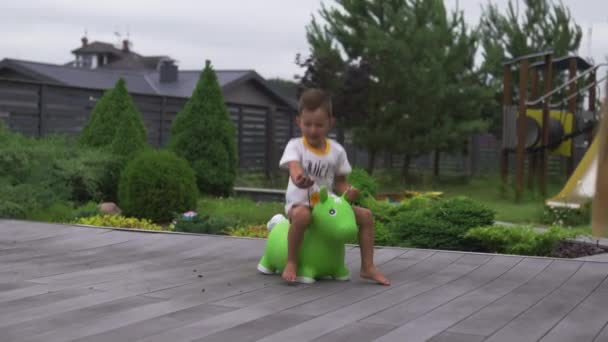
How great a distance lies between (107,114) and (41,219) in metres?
2.98

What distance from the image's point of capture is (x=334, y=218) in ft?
17.1

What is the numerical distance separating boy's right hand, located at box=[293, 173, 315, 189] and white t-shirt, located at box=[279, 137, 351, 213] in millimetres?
181

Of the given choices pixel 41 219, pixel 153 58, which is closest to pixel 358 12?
pixel 41 219

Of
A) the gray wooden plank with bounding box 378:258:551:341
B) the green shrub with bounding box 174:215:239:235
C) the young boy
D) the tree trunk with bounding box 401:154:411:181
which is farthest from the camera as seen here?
the tree trunk with bounding box 401:154:411:181

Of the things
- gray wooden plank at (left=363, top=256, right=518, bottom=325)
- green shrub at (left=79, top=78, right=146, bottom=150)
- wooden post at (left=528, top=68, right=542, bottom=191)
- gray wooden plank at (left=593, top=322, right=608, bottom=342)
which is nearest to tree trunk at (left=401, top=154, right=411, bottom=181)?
wooden post at (left=528, top=68, right=542, bottom=191)

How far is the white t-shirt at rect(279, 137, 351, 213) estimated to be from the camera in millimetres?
5395

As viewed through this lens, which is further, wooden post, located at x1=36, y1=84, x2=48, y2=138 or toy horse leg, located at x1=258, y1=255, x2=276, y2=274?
wooden post, located at x1=36, y1=84, x2=48, y2=138

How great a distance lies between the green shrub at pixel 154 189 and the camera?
976 cm

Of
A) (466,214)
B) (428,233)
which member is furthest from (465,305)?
(466,214)

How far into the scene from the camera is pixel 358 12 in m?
21.3

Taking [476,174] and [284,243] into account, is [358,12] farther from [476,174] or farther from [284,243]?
[284,243]

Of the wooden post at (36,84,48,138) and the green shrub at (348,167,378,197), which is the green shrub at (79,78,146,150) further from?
the green shrub at (348,167,378,197)

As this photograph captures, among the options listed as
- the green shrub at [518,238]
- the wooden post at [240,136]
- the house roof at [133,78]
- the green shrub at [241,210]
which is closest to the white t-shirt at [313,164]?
the green shrub at [518,238]

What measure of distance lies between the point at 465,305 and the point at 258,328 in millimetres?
1337
